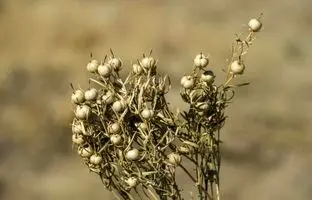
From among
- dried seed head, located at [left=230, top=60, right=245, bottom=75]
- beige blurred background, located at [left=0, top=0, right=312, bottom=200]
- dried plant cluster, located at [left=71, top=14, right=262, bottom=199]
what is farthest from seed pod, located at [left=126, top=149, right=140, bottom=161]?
beige blurred background, located at [left=0, top=0, right=312, bottom=200]

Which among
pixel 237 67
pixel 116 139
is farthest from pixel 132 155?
pixel 237 67

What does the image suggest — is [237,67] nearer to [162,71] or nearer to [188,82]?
[188,82]

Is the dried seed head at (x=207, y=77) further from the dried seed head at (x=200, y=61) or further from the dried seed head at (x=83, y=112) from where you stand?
the dried seed head at (x=83, y=112)

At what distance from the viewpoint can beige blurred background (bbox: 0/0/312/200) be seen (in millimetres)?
2674

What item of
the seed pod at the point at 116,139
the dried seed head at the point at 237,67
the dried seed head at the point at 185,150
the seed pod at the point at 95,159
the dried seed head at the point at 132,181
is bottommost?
the dried seed head at the point at 132,181

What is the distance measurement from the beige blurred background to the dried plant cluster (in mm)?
1711

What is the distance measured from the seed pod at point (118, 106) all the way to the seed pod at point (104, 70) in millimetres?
28

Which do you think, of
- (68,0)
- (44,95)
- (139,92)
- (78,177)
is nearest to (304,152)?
(78,177)

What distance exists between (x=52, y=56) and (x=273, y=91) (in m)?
0.90

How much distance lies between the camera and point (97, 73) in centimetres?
77

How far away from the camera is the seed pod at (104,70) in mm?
749

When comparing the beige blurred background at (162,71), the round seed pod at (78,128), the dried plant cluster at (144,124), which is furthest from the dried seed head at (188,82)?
the beige blurred background at (162,71)

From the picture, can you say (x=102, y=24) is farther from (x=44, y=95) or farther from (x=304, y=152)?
(x=304, y=152)

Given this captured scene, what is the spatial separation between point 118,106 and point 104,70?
4cm
